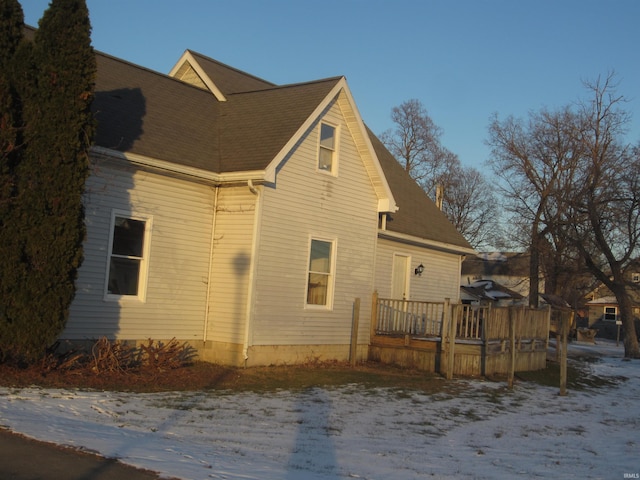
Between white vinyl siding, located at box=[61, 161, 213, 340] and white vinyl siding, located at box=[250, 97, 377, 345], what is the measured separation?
4.73ft

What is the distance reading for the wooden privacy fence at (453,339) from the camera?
677 inches

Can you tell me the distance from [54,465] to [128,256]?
795 cm

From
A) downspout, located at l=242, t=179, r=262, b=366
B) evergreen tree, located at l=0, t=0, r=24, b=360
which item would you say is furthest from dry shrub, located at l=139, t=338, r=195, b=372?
evergreen tree, located at l=0, t=0, r=24, b=360

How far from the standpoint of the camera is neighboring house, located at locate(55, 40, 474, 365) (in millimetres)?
13875

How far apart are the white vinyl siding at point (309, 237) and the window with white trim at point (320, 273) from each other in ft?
0.61

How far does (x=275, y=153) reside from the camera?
15.1 meters

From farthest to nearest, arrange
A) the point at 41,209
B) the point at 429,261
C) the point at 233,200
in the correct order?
the point at 429,261, the point at 233,200, the point at 41,209

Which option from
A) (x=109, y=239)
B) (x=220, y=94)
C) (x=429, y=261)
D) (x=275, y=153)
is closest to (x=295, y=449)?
(x=109, y=239)

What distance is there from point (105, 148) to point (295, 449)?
296 inches

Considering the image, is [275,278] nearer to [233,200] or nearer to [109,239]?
[233,200]

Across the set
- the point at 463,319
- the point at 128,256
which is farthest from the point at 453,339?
the point at 128,256

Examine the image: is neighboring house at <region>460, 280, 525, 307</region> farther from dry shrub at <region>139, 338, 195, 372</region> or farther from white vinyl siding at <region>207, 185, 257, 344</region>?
dry shrub at <region>139, 338, 195, 372</region>

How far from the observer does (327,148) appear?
17047mm

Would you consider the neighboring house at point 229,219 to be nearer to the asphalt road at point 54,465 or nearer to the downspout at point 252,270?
the downspout at point 252,270
